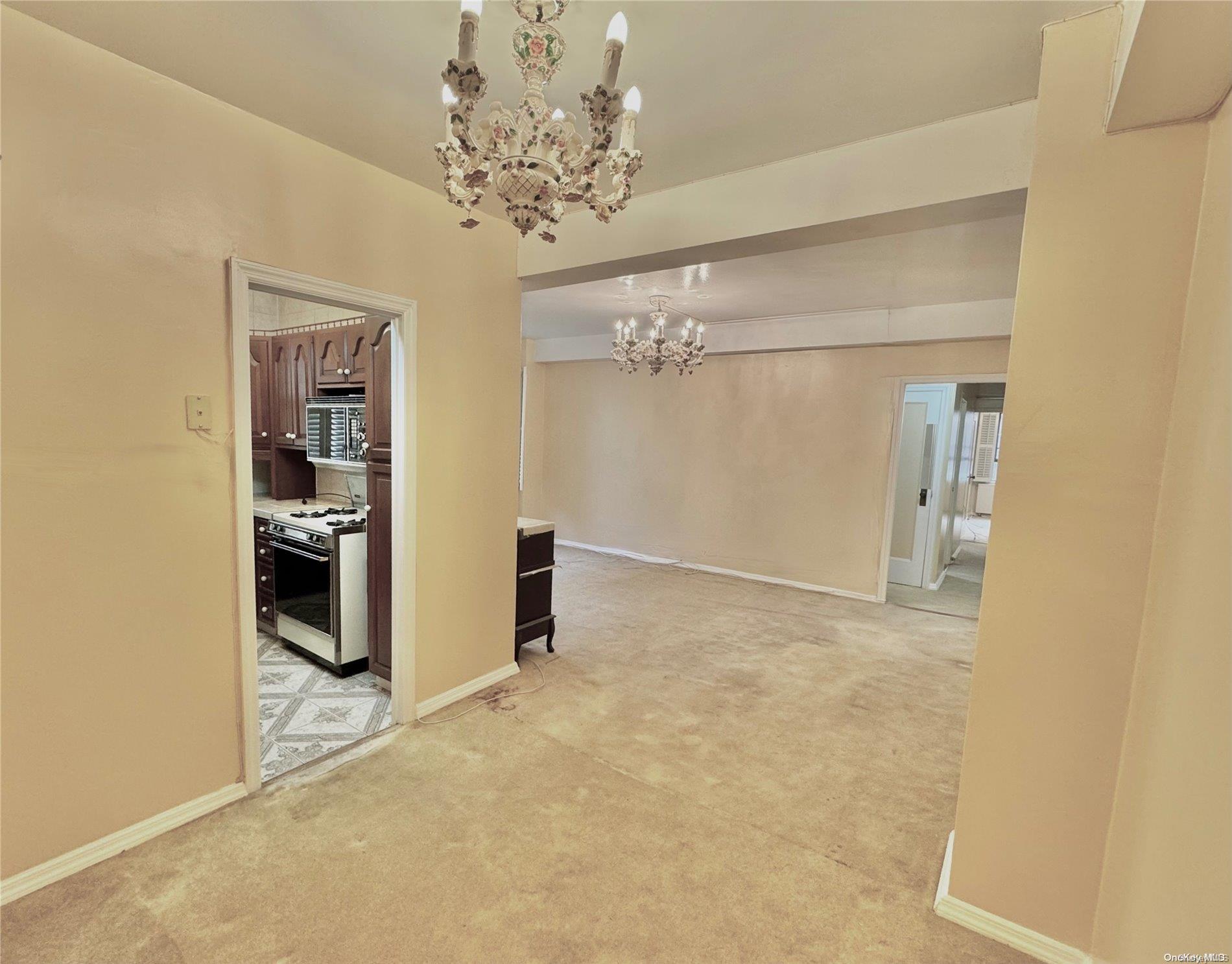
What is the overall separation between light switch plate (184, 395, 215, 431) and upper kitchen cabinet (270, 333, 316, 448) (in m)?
2.15

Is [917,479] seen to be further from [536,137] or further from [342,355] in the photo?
[536,137]

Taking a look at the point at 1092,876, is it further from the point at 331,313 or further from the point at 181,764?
the point at 331,313

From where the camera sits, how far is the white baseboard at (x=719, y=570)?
18.6 ft

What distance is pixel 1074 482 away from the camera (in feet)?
5.31

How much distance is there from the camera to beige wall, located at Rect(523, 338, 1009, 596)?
18.1ft

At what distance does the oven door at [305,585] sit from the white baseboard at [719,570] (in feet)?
13.5

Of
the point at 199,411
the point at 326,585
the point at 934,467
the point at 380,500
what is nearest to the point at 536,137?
the point at 199,411

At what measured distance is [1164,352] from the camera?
4.88 feet

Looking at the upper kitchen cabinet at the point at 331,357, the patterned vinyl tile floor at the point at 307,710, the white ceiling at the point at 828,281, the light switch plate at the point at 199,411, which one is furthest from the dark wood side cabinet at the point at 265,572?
the white ceiling at the point at 828,281

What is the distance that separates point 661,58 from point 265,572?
3814 millimetres

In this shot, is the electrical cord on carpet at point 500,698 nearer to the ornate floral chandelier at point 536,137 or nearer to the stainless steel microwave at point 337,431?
the stainless steel microwave at point 337,431

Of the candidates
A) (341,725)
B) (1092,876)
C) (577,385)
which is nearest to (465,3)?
(1092,876)

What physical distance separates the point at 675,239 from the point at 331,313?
297 centimetres

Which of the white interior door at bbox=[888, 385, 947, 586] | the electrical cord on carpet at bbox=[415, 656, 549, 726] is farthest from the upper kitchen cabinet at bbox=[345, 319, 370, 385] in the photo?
the white interior door at bbox=[888, 385, 947, 586]
